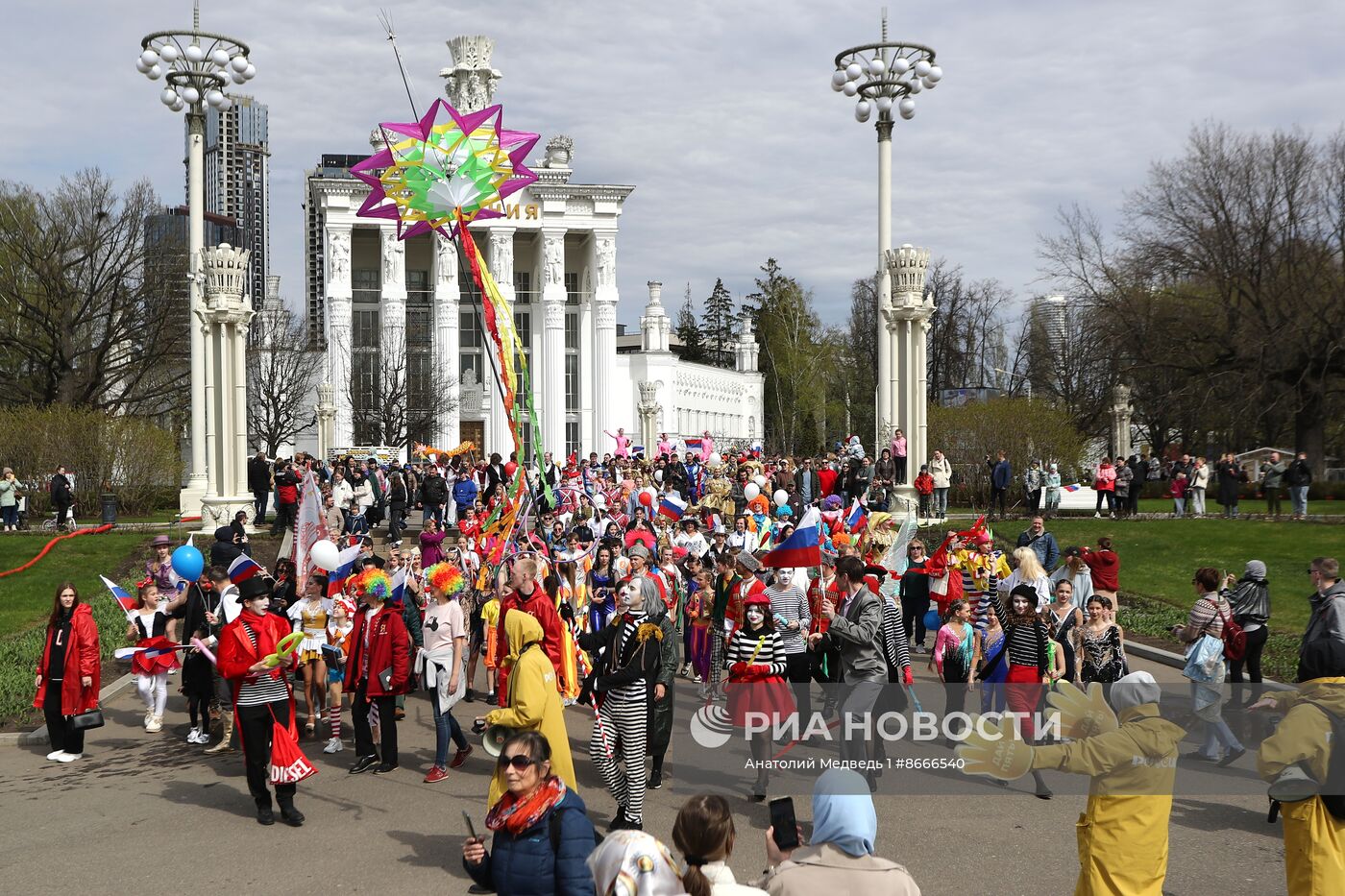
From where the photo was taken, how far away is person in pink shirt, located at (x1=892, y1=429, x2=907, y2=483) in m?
28.5

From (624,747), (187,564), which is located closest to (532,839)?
(624,747)

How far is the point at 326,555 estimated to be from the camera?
1195 cm

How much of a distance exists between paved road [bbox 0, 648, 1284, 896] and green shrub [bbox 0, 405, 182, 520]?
24.0 meters

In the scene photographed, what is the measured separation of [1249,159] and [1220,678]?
33735 millimetres

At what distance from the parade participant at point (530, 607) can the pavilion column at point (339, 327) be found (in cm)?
5269

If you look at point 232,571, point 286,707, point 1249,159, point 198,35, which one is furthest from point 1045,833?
point 1249,159

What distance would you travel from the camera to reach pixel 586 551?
15422mm

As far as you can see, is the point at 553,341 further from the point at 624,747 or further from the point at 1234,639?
the point at 624,747

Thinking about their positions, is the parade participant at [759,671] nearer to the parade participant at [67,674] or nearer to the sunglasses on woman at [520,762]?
the sunglasses on woman at [520,762]

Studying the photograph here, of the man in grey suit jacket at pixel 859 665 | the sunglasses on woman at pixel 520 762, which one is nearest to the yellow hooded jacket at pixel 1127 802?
the sunglasses on woman at pixel 520 762

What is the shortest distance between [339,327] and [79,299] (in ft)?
61.1

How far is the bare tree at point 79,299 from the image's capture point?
147 ft

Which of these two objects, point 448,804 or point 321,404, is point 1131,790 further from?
point 321,404

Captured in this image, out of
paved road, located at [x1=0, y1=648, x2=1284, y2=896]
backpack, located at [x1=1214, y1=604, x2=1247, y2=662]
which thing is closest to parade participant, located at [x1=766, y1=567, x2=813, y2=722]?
paved road, located at [x1=0, y1=648, x2=1284, y2=896]
